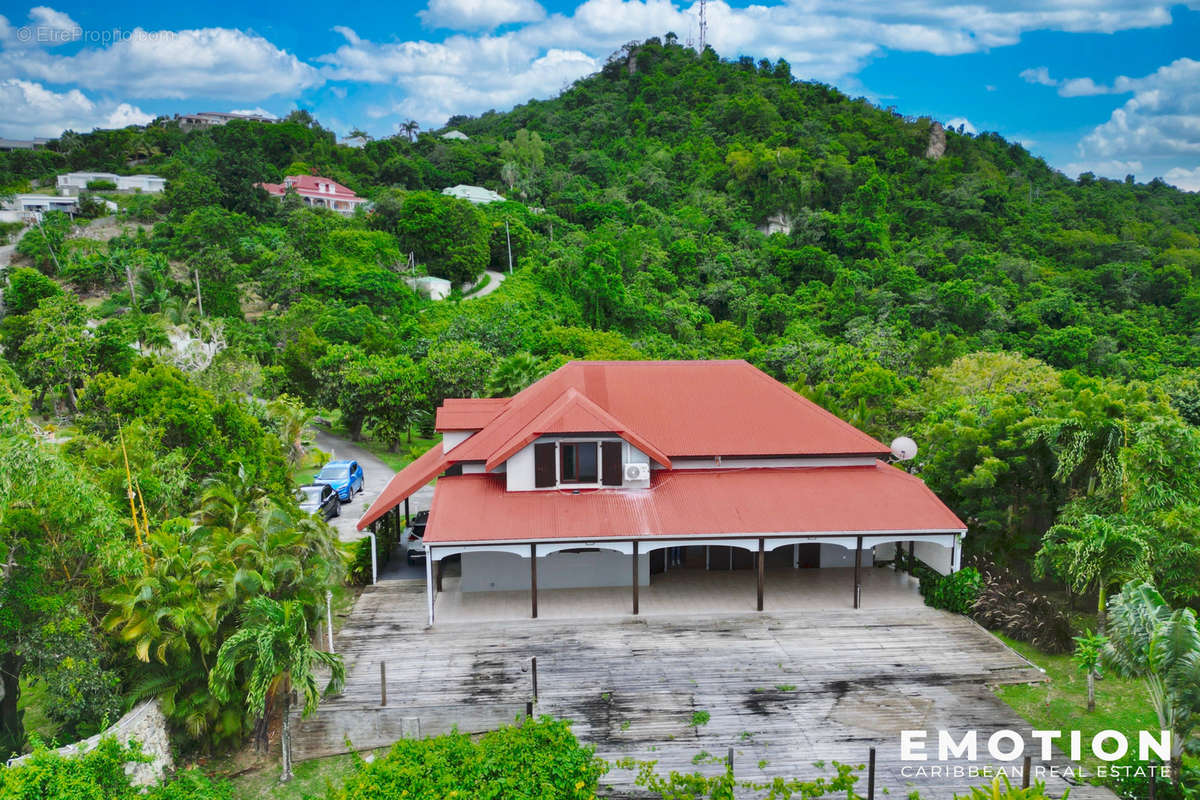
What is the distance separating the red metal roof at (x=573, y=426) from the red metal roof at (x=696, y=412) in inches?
32.7

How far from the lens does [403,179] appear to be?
88688mm

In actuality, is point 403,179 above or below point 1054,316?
above

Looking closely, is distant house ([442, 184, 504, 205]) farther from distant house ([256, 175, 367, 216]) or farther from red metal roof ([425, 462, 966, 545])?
red metal roof ([425, 462, 966, 545])

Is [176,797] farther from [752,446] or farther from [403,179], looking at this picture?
[403,179]

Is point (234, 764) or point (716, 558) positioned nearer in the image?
point (234, 764)

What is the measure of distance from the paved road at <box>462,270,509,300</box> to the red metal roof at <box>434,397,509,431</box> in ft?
128

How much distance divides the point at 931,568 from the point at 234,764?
15.7 metres

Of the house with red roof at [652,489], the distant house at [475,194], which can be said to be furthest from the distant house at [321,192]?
the house with red roof at [652,489]

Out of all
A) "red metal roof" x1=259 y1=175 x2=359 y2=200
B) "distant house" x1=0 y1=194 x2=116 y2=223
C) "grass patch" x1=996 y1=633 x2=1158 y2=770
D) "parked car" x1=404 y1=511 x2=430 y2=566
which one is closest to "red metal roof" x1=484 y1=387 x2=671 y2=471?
"parked car" x1=404 y1=511 x2=430 y2=566

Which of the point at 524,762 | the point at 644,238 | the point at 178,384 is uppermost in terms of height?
the point at 644,238

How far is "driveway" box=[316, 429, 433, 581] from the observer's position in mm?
20656

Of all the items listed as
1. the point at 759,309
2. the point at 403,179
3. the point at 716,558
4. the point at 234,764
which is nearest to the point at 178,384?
the point at 234,764

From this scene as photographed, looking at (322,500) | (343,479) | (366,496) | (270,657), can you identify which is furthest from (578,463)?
(343,479)

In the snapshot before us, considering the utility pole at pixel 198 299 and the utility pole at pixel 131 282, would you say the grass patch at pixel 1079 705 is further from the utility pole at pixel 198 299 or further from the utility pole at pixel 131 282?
the utility pole at pixel 131 282
